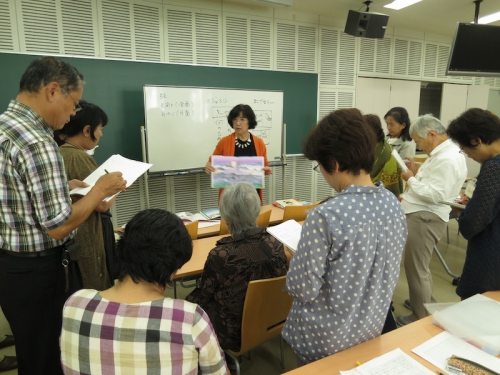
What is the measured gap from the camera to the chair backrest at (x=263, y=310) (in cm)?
151

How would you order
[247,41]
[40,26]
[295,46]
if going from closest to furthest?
[40,26] → [247,41] → [295,46]

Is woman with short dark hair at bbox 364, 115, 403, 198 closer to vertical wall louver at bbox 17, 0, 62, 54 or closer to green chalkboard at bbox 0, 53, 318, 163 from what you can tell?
green chalkboard at bbox 0, 53, 318, 163

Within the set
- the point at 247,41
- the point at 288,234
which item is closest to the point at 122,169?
the point at 288,234

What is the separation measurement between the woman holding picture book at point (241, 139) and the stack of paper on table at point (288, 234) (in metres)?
1.32

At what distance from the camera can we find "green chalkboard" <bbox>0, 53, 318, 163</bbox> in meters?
3.21

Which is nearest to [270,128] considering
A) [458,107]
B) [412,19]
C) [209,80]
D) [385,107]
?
[209,80]

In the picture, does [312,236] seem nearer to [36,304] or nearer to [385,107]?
[36,304]

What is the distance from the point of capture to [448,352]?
3.81 feet

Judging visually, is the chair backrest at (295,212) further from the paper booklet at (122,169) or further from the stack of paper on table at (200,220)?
the paper booklet at (122,169)

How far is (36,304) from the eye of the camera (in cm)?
142

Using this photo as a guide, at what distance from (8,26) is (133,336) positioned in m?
3.64

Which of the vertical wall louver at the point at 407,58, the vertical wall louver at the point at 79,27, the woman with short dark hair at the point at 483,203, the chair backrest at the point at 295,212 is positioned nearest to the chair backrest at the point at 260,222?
the chair backrest at the point at 295,212

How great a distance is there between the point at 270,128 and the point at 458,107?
4.06 metres

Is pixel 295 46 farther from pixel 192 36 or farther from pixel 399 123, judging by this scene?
pixel 399 123
